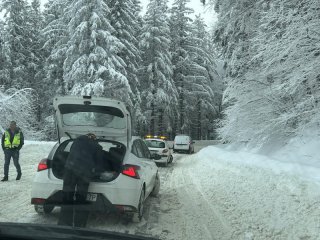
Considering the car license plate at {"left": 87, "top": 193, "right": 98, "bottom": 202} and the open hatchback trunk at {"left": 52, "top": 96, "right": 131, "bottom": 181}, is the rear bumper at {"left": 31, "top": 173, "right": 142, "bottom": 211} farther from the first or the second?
the open hatchback trunk at {"left": 52, "top": 96, "right": 131, "bottom": 181}

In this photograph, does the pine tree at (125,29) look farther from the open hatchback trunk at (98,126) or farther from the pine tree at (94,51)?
the open hatchback trunk at (98,126)

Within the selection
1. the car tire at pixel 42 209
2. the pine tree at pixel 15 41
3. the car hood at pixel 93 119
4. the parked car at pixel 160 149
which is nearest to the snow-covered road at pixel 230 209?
the car tire at pixel 42 209

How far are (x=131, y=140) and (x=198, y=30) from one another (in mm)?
42989

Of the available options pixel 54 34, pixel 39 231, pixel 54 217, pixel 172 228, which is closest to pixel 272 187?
pixel 172 228

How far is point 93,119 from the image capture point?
7.36 metres

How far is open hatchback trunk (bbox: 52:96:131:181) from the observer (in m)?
7.08

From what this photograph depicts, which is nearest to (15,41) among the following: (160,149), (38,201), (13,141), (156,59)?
(156,59)

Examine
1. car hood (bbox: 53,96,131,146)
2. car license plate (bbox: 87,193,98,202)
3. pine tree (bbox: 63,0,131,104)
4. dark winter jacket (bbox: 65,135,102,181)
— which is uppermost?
pine tree (bbox: 63,0,131,104)

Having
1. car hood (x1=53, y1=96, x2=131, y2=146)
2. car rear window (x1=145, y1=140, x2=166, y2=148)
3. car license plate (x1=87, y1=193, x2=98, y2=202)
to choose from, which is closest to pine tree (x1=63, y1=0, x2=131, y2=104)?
car rear window (x1=145, y1=140, x2=166, y2=148)

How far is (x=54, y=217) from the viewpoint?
23.1ft

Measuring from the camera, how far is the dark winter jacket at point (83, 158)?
6391mm

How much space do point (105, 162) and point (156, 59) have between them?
110 feet

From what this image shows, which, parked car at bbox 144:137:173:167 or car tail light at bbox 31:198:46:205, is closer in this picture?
car tail light at bbox 31:198:46:205

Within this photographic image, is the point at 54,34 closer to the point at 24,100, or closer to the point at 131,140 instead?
the point at 24,100
